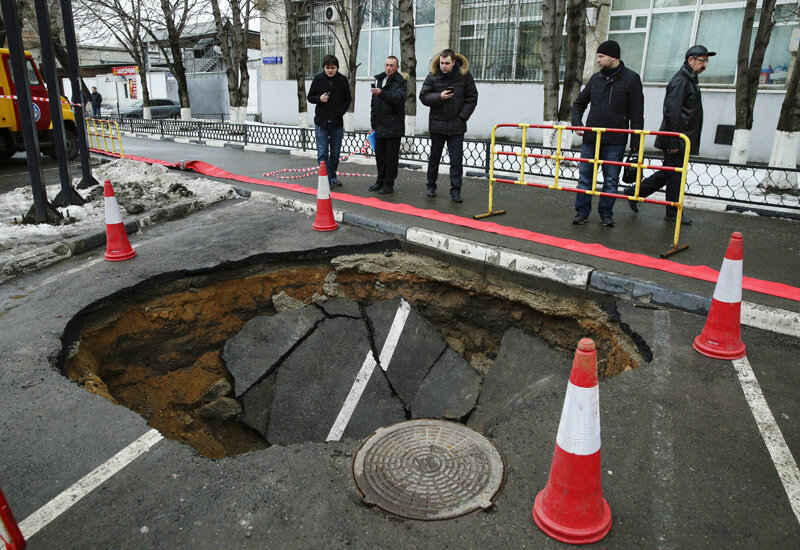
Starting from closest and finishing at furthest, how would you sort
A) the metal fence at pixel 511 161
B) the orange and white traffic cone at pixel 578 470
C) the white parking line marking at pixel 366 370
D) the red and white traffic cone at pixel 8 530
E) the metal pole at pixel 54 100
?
the red and white traffic cone at pixel 8 530 → the orange and white traffic cone at pixel 578 470 → the white parking line marking at pixel 366 370 → the metal pole at pixel 54 100 → the metal fence at pixel 511 161

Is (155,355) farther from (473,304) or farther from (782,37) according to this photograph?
(782,37)

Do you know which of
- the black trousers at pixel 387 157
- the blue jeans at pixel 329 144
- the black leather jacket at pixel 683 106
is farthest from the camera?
the blue jeans at pixel 329 144


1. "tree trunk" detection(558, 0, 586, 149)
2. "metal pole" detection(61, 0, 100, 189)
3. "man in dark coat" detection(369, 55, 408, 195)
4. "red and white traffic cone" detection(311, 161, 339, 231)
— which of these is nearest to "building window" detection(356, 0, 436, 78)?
"tree trunk" detection(558, 0, 586, 149)

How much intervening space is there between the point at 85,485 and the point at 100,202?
6644 millimetres

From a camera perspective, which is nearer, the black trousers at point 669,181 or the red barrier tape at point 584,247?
the red barrier tape at point 584,247

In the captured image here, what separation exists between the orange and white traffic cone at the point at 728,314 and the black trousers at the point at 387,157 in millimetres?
5507

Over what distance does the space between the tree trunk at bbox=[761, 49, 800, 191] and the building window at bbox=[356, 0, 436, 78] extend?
13754 millimetres

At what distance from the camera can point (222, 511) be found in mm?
2387

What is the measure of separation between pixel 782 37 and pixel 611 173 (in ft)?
37.6

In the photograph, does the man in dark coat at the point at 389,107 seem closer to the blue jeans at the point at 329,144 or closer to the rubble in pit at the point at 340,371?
the blue jeans at the point at 329,144

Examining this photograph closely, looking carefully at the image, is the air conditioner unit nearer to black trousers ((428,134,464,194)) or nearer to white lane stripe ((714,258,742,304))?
black trousers ((428,134,464,194))

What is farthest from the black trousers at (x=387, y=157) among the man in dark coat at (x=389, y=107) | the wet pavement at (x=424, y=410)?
the wet pavement at (x=424, y=410)

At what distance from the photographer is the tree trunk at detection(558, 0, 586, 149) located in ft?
37.4

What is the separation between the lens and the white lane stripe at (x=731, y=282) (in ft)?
11.8
